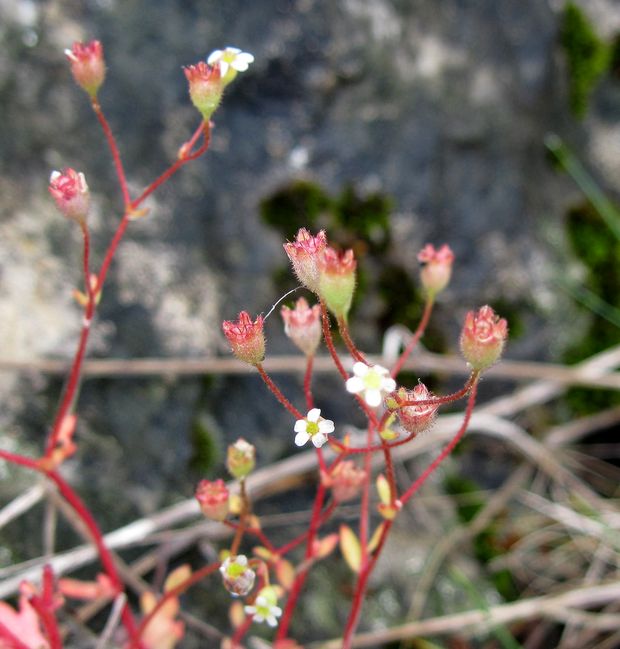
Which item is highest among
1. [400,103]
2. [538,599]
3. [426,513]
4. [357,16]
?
[357,16]

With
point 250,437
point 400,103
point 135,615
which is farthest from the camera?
point 400,103

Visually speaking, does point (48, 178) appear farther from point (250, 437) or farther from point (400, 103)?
point (400, 103)

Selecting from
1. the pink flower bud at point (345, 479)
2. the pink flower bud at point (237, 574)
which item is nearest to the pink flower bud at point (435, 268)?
the pink flower bud at point (345, 479)

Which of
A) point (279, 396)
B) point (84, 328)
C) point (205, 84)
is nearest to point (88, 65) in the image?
point (205, 84)

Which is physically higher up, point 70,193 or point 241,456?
point 70,193

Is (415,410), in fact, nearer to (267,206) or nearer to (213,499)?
(213,499)

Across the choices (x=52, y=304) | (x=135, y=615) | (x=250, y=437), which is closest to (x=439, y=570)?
(x=250, y=437)
